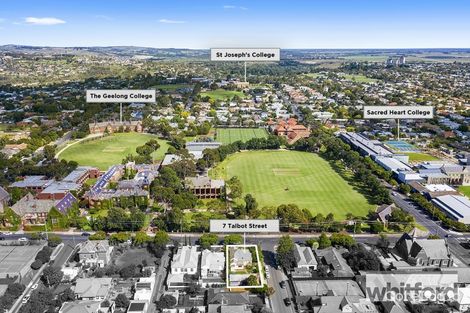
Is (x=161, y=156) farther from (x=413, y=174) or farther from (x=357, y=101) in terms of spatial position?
(x=357, y=101)

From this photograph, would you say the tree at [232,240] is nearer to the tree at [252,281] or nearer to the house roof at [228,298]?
the tree at [252,281]

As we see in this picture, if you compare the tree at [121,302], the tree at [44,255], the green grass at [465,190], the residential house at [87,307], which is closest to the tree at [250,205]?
the tree at [121,302]

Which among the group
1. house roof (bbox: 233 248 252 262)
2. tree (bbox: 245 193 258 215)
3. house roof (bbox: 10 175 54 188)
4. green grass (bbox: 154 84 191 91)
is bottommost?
house roof (bbox: 233 248 252 262)

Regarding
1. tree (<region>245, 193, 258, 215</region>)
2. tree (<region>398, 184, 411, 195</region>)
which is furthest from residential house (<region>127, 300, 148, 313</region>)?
tree (<region>398, 184, 411, 195</region>)

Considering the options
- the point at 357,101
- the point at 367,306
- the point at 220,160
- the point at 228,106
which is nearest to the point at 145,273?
the point at 367,306

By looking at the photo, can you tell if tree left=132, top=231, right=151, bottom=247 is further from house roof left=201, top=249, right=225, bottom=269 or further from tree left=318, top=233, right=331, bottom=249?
tree left=318, top=233, right=331, bottom=249

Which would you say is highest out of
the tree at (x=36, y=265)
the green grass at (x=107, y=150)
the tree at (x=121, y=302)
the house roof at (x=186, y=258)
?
the green grass at (x=107, y=150)
